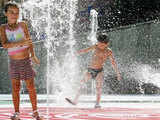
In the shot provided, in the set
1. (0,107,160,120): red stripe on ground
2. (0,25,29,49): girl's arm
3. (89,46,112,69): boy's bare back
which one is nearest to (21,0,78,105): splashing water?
(89,46,112,69): boy's bare back

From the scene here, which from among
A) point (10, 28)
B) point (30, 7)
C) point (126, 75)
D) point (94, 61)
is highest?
point (30, 7)

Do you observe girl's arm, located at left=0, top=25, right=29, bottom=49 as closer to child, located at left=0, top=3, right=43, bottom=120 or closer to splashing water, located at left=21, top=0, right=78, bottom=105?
child, located at left=0, top=3, right=43, bottom=120

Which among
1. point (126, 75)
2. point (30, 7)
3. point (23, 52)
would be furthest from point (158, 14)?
point (23, 52)

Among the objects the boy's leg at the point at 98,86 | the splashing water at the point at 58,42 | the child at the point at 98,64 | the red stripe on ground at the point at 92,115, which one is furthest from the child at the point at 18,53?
the splashing water at the point at 58,42

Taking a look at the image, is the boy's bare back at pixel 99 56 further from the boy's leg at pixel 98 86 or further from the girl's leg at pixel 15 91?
the girl's leg at pixel 15 91

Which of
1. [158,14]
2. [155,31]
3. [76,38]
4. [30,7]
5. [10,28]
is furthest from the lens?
[158,14]

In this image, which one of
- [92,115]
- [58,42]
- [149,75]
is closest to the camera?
[92,115]

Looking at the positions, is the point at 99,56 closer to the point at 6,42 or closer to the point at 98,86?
the point at 98,86

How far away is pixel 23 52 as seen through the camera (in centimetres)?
444

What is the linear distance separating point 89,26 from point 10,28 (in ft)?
38.9

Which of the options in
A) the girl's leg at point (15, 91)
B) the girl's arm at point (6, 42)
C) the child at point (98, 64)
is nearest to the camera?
the girl's arm at point (6, 42)

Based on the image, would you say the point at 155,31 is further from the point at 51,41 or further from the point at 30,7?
the point at 30,7

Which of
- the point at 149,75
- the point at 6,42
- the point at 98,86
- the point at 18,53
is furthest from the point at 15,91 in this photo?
the point at 149,75

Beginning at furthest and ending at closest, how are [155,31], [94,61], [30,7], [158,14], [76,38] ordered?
[158,14]
[30,7]
[76,38]
[155,31]
[94,61]
